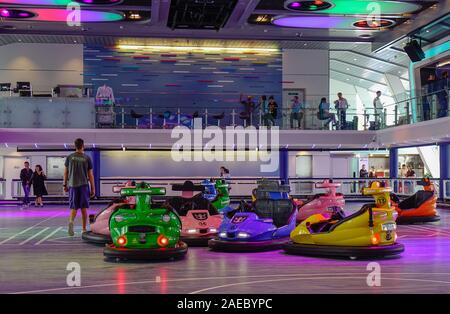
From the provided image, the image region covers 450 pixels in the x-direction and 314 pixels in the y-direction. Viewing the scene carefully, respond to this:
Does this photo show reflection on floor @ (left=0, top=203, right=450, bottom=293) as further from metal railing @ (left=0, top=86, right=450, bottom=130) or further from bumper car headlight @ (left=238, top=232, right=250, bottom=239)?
metal railing @ (left=0, top=86, right=450, bottom=130)

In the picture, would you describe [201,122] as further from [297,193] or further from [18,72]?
[18,72]

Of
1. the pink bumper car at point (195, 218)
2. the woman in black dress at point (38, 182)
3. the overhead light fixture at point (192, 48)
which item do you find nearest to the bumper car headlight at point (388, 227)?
the pink bumper car at point (195, 218)

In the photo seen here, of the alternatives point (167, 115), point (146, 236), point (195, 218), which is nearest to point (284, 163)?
point (167, 115)

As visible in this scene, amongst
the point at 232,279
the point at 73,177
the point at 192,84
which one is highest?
the point at 192,84

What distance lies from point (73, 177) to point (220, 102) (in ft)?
67.4

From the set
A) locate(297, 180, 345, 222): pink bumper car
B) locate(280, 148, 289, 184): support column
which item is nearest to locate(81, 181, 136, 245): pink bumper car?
locate(297, 180, 345, 222): pink bumper car

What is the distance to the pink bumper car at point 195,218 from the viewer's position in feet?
36.7

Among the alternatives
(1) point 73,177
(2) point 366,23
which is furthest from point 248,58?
(1) point 73,177

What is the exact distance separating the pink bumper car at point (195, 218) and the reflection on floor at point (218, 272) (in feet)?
1.55

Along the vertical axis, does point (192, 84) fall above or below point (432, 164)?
above

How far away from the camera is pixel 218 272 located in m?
8.20

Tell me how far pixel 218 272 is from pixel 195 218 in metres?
3.36

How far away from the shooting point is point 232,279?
7.63 metres

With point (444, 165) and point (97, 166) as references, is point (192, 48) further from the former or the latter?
point (444, 165)
